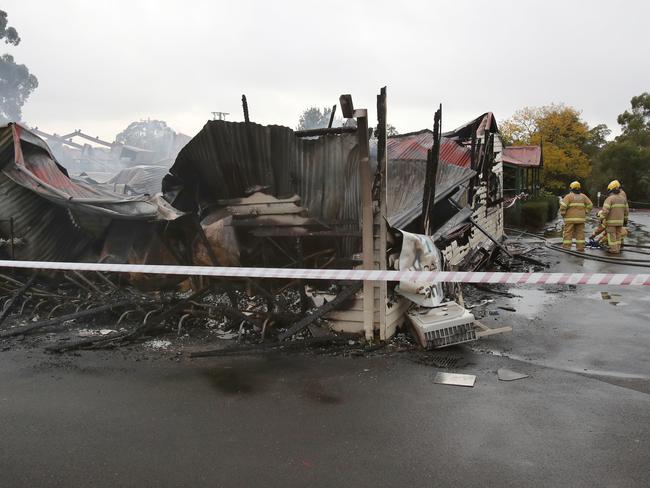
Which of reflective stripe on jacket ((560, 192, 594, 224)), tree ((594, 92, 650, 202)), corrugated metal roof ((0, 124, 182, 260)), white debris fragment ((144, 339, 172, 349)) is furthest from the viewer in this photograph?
tree ((594, 92, 650, 202))

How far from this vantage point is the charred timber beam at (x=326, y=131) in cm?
553

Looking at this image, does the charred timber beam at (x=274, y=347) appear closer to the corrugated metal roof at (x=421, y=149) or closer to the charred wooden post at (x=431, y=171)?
the charred wooden post at (x=431, y=171)

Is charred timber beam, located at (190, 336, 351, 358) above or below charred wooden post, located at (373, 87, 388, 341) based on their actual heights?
below

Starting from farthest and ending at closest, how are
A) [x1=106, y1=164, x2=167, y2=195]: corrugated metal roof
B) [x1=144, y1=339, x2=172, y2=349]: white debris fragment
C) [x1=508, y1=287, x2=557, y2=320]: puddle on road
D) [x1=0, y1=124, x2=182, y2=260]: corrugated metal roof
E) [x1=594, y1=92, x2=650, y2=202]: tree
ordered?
[x1=594, y1=92, x2=650, y2=202]: tree
[x1=106, y1=164, x2=167, y2=195]: corrugated metal roof
[x1=508, y1=287, x2=557, y2=320]: puddle on road
[x1=0, y1=124, x2=182, y2=260]: corrugated metal roof
[x1=144, y1=339, x2=172, y2=349]: white debris fragment

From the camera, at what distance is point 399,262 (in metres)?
5.61

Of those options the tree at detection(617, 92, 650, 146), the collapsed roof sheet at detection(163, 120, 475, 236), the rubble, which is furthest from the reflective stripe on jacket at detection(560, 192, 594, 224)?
the tree at detection(617, 92, 650, 146)

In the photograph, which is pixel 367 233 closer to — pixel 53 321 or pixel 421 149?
pixel 53 321

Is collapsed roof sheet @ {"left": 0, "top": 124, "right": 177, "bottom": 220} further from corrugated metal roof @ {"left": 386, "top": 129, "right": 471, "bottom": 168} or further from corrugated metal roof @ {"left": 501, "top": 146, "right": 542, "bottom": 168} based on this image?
corrugated metal roof @ {"left": 501, "top": 146, "right": 542, "bottom": 168}

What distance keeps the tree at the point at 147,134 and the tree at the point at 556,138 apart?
98.4 ft

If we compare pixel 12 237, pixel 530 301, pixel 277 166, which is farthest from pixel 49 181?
pixel 530 301

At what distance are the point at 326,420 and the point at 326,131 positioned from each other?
3234 millimetres

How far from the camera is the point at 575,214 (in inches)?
506

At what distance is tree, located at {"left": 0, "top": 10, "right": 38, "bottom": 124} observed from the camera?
4497 centimetres

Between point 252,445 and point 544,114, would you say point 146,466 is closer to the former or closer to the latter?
point 252,445
